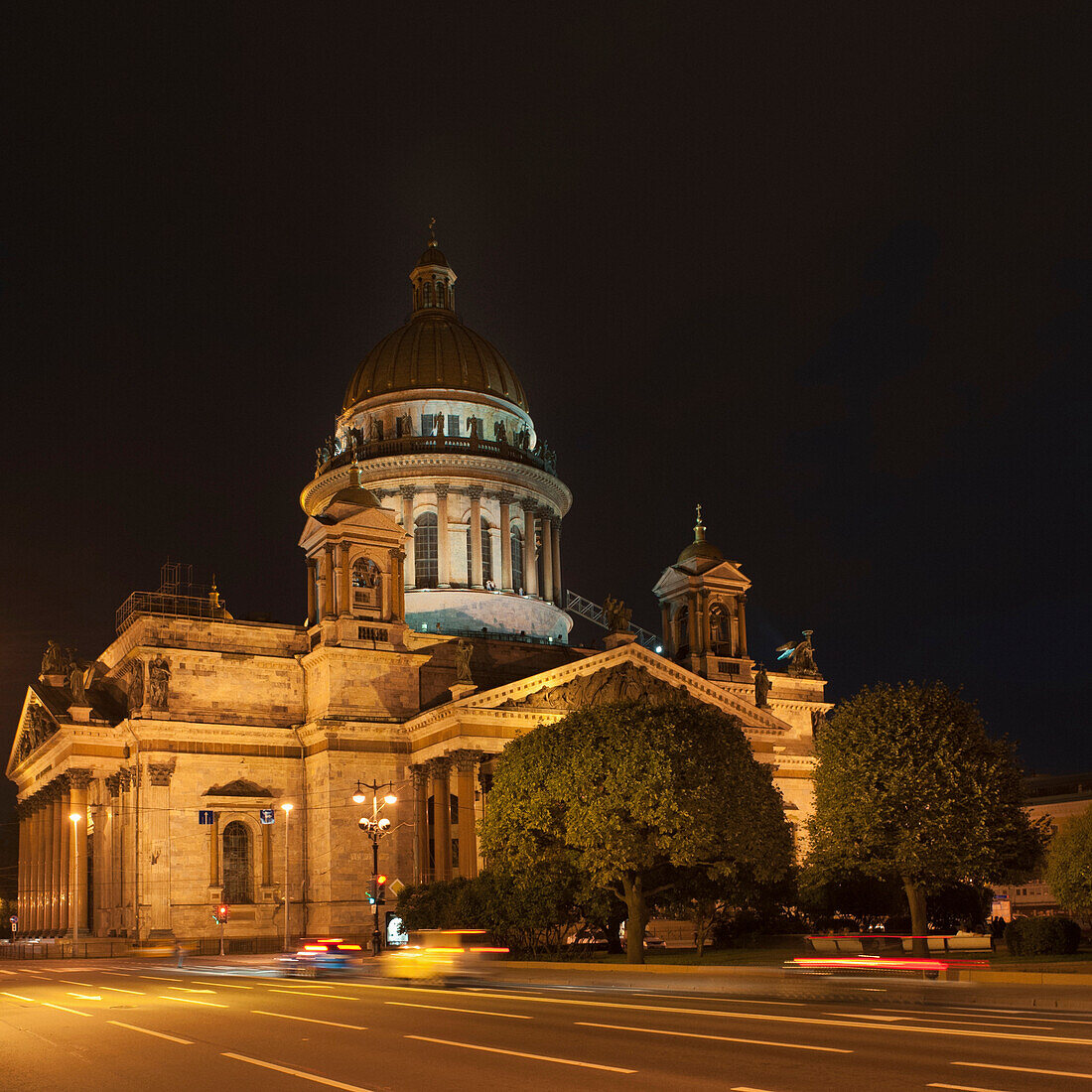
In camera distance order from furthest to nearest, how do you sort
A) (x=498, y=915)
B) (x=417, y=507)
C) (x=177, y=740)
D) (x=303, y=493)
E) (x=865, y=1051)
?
(x=303, y=493) → (x=417, y=507) → (x=177, y=740) → (x=498, y=915) → (x=865, y=1051)

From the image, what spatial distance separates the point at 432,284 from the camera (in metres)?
94.9

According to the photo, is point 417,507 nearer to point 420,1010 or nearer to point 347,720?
point 347,720

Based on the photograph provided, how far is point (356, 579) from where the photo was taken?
71.5 m

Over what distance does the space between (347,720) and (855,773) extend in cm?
2974

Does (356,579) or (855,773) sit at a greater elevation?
(356,579)

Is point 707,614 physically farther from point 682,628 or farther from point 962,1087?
point 962,1087

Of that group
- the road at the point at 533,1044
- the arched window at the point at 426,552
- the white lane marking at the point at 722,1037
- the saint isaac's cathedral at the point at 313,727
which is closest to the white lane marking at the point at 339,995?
the road at the point at 533,1044

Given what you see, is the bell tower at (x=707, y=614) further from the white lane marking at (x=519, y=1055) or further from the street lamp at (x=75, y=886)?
the white lane marking at (x=519, y=1055)

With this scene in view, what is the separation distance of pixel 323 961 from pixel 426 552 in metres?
45.3

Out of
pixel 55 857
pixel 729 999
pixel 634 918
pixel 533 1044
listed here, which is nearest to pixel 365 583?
pixel 55 857

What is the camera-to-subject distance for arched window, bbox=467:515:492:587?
84125mm

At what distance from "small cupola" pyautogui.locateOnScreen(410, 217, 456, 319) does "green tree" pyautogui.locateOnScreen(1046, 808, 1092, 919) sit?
62.8m

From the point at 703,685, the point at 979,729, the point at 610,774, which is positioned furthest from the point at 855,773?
the point at 703,685

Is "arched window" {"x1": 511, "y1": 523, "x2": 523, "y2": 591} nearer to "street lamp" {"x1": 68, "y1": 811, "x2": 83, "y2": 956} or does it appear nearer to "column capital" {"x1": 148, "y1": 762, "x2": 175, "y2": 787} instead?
"column capital" {"x1": 148, "y1": 762, "x2": 175, "y2": 787}
